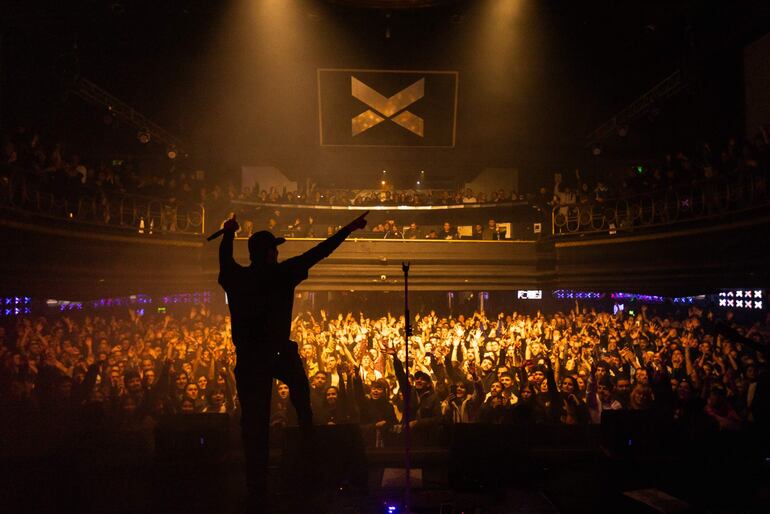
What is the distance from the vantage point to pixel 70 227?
8.24 m

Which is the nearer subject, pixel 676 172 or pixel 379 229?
pixel 676 172

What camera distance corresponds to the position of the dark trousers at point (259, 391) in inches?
96.4

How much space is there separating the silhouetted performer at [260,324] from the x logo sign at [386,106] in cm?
972

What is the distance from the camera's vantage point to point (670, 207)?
9547 millimetres

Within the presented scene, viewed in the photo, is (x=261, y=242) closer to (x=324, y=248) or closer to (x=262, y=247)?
(x=262, y=247)

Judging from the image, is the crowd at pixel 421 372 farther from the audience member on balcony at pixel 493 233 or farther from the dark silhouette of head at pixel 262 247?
the audience member on balcony at pixel 493 233

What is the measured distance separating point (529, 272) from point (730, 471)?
8.96 m

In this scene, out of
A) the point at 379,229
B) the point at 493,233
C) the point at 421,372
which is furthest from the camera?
the point at 379,229

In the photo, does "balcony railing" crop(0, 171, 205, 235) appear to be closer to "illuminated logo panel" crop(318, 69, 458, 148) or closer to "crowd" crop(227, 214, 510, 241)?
"crowd" crop(227, 214, 510, 241)

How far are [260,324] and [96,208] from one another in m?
7.73

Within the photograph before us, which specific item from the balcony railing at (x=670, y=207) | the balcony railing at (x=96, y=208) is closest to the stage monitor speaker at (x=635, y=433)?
the balcony railing at (x=670, y=207)

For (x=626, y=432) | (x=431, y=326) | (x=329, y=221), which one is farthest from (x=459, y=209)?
(x=626, y=432)

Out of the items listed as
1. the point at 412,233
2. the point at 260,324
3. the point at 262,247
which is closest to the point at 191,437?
the point at 260,324

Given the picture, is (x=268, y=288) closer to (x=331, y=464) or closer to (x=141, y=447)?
(x=331, y=464)
